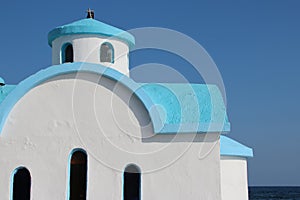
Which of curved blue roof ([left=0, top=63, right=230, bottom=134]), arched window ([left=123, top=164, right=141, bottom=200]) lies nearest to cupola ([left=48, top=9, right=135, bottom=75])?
curved blue roof ([left=0, top=63, right=230, bottom=134])

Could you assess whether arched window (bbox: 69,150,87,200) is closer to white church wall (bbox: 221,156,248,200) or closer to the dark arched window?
the dark arched window

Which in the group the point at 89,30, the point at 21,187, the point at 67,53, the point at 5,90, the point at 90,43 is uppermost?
the point at 89,30

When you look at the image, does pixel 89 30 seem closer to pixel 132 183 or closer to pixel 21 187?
pixel 132 183

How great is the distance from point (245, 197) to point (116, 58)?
4962 mm

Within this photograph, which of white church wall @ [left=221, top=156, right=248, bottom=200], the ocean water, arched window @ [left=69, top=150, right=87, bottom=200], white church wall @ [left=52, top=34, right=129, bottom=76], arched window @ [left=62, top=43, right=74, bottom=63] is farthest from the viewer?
the ocean water

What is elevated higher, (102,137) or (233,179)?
(102,137)

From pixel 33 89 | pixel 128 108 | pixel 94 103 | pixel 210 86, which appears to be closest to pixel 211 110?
pixel 210 86

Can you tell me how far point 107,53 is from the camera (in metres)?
12.6

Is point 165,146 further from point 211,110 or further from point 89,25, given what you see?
point 89,25

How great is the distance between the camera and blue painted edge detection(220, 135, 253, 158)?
12328 mm

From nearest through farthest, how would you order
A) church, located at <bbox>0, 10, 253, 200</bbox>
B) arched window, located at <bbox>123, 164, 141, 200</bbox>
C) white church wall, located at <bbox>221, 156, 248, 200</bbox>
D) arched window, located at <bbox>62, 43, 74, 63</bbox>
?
church, located at <bbox>0, 10, 253, 200</bbox>, arched window, located at <bbox>123, 164, 141, 200</bbox>, white church wall, located at <bbox>221, 156, 248, 200</bbox>, arched window, located at <bbox>62, 43, 74, 63</bbox>

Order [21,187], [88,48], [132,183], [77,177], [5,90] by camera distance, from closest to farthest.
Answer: [5,90]
[132,183]
[88,48]
[21,187]
[77,177]

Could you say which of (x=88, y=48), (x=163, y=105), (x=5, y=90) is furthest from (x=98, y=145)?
(x=88, y=48)

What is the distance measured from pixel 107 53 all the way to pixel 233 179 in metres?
4.61
